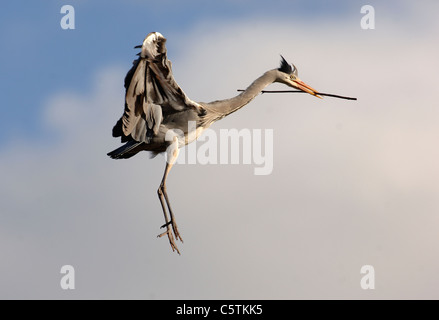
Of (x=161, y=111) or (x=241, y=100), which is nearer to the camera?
(x=161, y=111)

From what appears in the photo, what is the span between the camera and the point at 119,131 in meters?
17.7

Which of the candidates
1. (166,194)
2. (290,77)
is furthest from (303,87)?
(166,194)

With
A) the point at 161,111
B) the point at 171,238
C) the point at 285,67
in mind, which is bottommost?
the point at 171,238

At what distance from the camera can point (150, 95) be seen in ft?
55.5

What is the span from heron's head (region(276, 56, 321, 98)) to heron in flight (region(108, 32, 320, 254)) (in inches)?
13.1

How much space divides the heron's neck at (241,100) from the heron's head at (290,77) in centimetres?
31

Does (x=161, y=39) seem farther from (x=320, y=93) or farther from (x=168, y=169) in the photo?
(x=320, y=93)

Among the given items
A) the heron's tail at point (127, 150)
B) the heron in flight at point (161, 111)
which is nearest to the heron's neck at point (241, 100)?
the heron in flight at point (161, 111)

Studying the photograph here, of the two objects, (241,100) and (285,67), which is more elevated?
(285,67)

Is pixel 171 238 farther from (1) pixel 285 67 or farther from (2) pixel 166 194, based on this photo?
(1) pixel 285 67

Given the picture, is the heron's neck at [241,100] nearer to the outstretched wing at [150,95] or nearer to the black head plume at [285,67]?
the black head plume at [285,67]

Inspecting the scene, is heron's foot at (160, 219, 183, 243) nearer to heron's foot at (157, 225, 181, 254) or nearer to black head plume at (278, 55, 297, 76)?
heron's foot at (157, 225, 181, 254)

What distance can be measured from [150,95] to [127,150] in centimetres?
124

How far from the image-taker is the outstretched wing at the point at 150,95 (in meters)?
16.1
